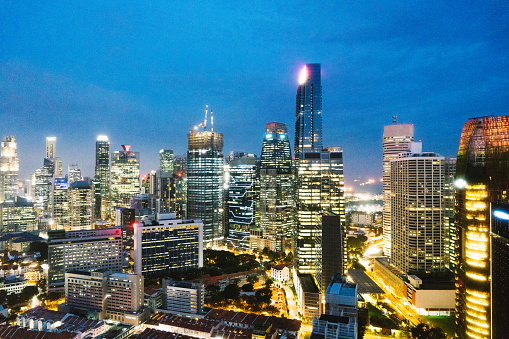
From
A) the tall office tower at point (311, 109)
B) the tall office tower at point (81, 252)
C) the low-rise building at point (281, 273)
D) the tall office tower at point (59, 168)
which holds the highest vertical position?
the tall office tower at point (311, 109)

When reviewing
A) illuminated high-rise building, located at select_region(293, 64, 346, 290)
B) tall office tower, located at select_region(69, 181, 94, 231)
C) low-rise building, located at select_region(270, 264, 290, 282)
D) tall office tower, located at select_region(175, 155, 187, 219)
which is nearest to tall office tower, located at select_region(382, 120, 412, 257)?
illuminated high-rise building, located at select_region(293, 64, 346, 290)

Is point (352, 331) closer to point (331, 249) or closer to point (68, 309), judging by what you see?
point (331, 249)

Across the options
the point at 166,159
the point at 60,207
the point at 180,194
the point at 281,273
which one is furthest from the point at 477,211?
the point at 166,159

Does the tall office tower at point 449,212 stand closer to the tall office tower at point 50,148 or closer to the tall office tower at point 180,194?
the tall office tower at point 180,194

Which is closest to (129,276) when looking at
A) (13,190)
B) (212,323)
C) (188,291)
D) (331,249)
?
(188,291)

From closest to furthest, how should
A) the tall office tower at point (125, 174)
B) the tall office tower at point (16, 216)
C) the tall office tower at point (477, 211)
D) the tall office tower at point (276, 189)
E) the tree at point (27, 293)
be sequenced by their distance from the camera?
the tall office tower at point (477, 211) < the tree at point (27, 293) < the tall office tower at point (276, 189) < the tall office tower at point (16, 216) < the tall office tower at point (125, 174)

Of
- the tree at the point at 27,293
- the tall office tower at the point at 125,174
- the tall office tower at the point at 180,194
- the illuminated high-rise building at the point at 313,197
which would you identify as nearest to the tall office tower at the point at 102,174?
the tall office tower at the point at 125,174
